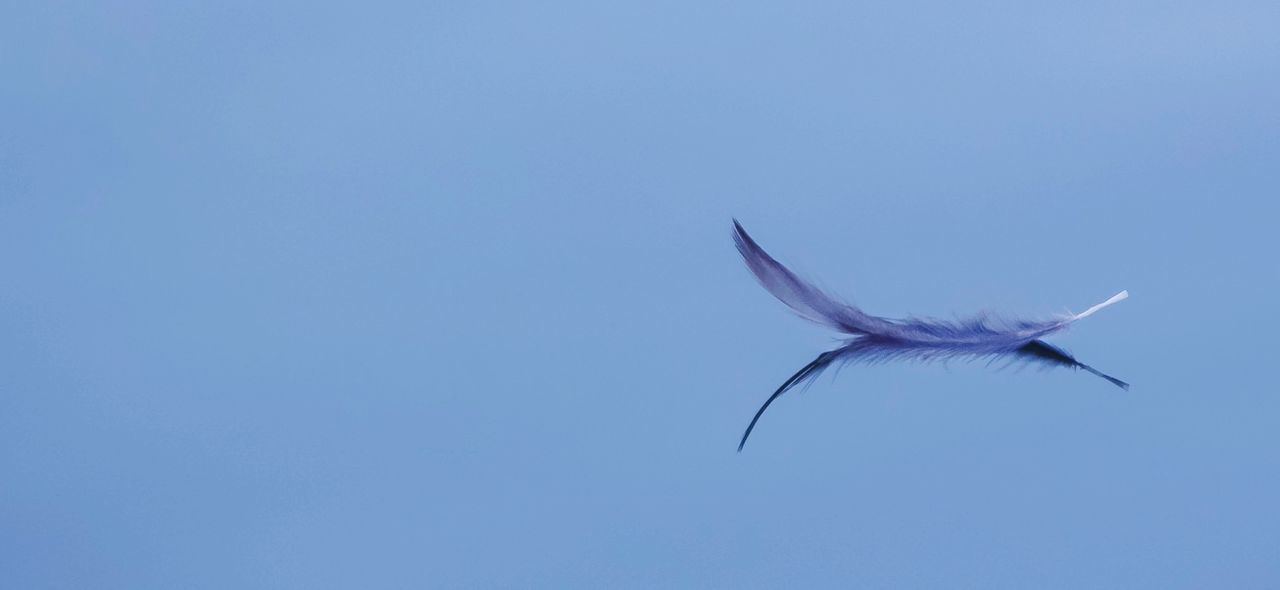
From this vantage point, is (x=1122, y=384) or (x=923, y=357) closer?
(x=923, y=357)

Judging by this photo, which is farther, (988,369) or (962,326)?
Answer: (988,369)

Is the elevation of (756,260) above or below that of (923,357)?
above

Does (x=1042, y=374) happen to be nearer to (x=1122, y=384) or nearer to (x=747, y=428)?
(x=1122, y=384)

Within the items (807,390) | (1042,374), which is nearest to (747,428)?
(807,390)

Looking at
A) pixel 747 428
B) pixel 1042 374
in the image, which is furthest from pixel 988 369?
pixel 747 428

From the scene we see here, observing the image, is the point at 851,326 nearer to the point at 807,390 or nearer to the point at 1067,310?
the point at 807,390
